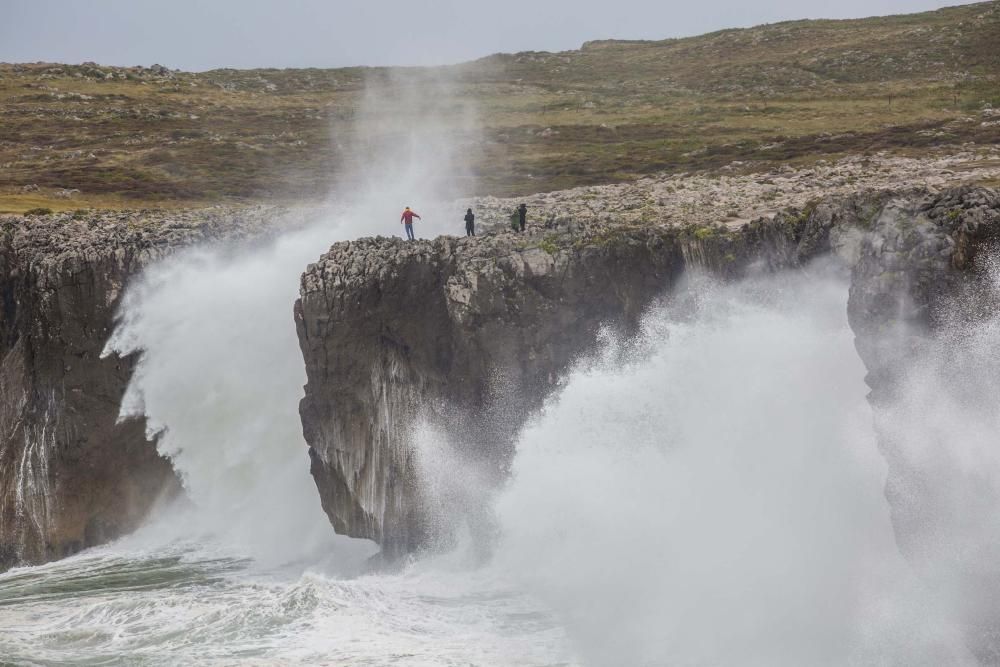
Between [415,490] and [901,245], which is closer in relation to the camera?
[901,245]

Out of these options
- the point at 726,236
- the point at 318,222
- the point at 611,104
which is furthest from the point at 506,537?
the point at 611,104

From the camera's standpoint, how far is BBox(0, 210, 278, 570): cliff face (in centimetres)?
3184

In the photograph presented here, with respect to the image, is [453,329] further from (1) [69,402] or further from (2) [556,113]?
(2) [556,113]

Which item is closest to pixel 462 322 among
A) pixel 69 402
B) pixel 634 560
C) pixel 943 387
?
pixel 634 560

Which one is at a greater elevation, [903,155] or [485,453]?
[903,155]

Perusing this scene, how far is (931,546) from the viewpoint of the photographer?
54.1ft

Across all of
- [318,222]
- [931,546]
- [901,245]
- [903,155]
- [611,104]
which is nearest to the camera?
[931,546]

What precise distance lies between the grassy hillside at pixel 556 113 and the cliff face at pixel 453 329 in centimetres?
1645

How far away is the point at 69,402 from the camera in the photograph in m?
31.9

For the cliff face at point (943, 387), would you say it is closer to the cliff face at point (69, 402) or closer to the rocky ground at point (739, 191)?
the rocky ground at point (739, 191)

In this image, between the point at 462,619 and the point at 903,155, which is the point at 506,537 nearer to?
the point at 462,619

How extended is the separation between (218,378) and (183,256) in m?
4.00

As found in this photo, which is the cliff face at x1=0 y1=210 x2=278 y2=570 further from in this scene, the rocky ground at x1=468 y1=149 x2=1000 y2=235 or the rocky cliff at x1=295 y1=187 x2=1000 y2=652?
the rocky ground at x1=468 y1=149 x2=1000 y2=235

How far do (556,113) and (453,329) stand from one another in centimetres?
5172
